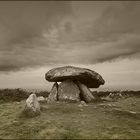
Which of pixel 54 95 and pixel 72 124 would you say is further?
pixel 54 95

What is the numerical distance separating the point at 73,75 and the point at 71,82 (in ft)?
5.18

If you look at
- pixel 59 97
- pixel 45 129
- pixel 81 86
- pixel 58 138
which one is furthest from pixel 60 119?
pixel 81 86

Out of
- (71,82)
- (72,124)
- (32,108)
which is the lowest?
(72,124)

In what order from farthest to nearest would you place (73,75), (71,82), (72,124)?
(71,82), (73,75), (72,124)

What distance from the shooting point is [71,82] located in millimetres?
22094

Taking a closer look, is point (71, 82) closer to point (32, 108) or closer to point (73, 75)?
point (73, 75)

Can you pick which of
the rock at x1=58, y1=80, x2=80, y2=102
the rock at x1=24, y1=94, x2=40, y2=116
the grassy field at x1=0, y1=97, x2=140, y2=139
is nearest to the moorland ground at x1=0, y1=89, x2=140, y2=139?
the grassy field at x1=0, y1=97, x2=140, y2=139

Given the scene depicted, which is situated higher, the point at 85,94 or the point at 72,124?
the point at 85,94

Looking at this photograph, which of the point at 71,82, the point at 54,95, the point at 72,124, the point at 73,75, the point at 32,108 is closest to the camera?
the point at 72,124

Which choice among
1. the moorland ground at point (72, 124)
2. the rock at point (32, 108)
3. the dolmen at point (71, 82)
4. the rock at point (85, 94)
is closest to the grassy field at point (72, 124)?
the moorland ground at point (72, 124)

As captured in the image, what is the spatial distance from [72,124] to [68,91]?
9481 millimetres

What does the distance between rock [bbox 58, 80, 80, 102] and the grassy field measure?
533 centimetres

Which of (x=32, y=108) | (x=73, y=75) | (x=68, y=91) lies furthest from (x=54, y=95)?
(x=32, y=108)

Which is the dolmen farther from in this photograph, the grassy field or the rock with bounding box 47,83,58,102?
the grassy field
